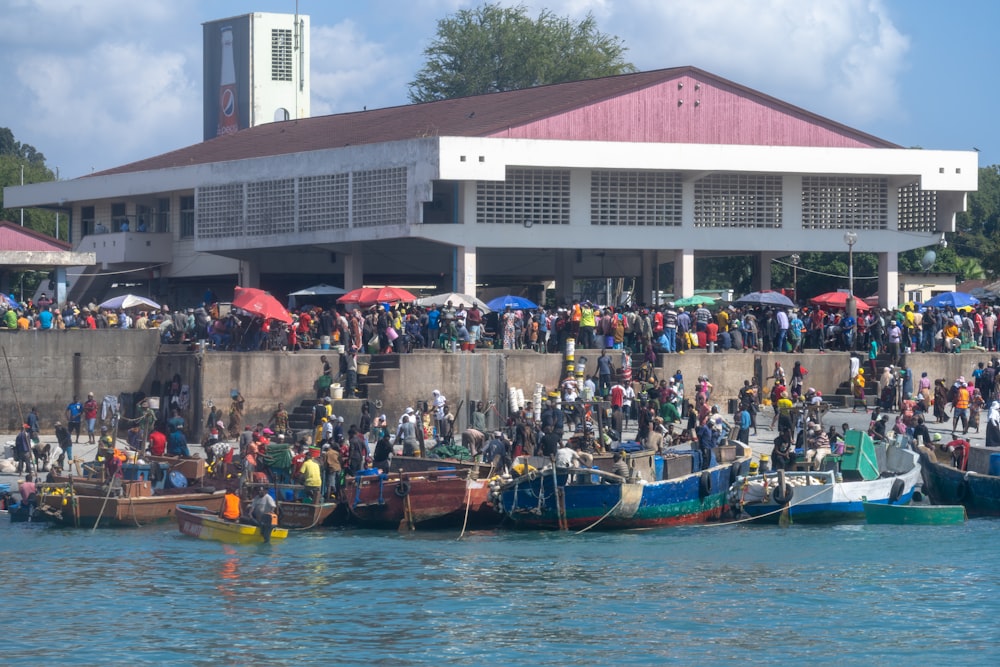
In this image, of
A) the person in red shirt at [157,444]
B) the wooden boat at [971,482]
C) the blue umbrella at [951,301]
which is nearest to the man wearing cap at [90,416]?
the person in red shirt at [157,444]

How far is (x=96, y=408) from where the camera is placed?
44000 mm

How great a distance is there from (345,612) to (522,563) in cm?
499

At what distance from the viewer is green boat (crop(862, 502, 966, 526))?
35.1 m

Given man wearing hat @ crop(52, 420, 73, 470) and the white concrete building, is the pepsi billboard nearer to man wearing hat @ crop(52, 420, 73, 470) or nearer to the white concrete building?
the white concrete building

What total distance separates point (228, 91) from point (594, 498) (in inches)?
2145

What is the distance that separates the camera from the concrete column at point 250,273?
2297 inches

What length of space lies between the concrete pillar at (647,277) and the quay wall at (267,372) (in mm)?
13519

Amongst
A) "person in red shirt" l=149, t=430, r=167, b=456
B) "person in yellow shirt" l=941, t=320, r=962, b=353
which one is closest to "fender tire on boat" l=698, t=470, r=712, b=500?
"person in red shirt" l=149, t=430, r=167, b=456

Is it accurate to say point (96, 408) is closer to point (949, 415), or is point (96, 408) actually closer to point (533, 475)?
point (533, 475)

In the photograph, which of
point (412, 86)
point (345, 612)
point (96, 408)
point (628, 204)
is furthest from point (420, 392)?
point (412, 86)

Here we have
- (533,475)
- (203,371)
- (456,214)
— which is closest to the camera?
(533,475)

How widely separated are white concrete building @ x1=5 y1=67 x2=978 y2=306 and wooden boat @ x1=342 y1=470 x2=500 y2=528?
15890 mm

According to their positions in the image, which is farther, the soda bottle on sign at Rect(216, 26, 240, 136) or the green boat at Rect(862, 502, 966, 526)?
the soda bottle on sign at Rect(216, 26, 240, 136)

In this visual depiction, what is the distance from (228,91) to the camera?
8419 cm
